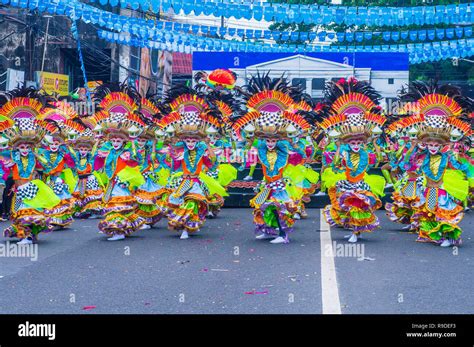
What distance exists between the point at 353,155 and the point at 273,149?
4.05 ft

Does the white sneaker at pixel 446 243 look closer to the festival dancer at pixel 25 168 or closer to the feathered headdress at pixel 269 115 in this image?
the feathered headdress at pixel 269 115

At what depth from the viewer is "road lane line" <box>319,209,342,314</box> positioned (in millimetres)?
7494

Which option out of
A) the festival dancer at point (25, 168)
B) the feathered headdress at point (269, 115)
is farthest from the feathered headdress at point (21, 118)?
the feathered headdress at point (269, 115)

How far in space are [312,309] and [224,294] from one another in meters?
1.13

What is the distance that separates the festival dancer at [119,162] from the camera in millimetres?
12836

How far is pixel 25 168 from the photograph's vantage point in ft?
39.4

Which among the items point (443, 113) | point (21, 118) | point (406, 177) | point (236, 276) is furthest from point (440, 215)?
point (21, 118)

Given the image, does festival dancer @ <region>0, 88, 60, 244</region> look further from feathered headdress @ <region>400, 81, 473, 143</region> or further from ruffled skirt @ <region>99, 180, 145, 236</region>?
feathered headdress @ <region>400, 81, 473, 143</region>

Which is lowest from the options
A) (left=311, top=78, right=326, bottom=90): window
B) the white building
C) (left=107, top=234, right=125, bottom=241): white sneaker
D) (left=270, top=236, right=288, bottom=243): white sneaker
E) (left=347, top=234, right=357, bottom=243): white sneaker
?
(left=107, top=234, right=125, bottom=241): white sneaker

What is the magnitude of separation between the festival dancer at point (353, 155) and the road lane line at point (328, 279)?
51 cm

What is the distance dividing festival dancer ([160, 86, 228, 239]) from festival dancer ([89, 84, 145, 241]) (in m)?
0.57

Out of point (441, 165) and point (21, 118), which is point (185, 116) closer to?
point (21, 118)

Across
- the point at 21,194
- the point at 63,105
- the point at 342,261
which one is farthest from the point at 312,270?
the point at 63,105

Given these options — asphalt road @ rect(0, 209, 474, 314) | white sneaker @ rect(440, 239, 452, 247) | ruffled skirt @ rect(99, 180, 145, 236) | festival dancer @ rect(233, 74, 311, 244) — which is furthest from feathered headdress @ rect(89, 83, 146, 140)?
white sneaker @ rect(440, 239, 452, 247)
